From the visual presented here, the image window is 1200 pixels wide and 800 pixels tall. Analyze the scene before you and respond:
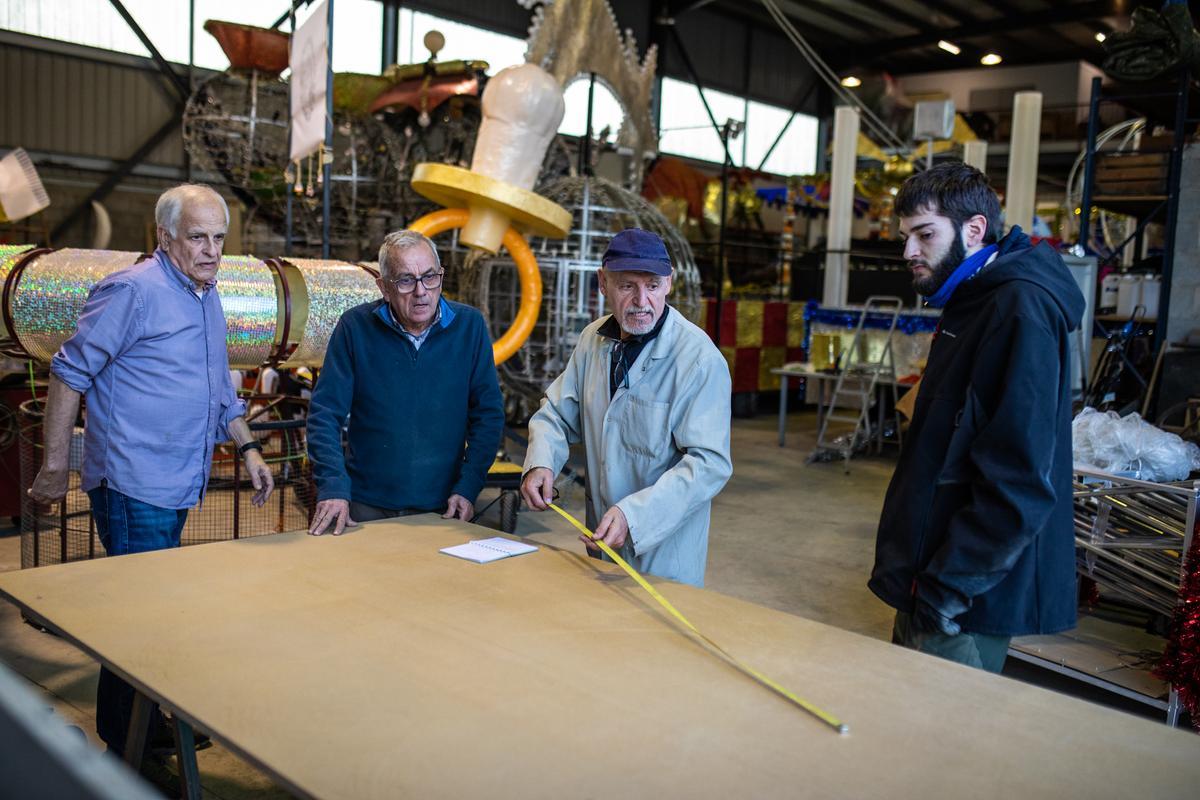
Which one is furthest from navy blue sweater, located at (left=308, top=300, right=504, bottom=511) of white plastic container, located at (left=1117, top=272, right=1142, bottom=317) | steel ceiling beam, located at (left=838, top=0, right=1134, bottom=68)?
steel ceiling beam, located at (left=838, top=0, right=1134, bottom=68)

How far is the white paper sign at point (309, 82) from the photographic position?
4121 mm

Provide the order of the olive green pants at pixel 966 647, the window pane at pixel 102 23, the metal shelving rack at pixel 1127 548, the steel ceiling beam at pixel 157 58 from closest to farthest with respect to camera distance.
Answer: the olive green pants at pixel 966 647
the metal shelving rack at pixel 1127 548
the window pane at pixel 102 23
the steel ceiling beam at pixel 157 58

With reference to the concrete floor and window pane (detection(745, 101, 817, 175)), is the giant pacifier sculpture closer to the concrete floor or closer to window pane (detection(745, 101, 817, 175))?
the concrete floor

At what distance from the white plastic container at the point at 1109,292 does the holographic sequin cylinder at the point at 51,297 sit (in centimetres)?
678

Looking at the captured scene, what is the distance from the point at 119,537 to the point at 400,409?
0.78 metres

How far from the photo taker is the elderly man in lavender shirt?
240 centimetres

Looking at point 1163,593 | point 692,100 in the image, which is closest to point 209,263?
point 1163,593

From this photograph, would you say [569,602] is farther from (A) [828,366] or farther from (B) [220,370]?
(A) [828,366]

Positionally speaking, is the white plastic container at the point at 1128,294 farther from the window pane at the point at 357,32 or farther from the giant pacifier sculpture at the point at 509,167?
the window pane at the point at 357,32

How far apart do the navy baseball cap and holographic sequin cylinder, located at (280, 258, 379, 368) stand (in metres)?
2.00

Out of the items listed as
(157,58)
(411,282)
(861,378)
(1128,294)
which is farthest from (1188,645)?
(157,58)

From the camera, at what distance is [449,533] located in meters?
2.49

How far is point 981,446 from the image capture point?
1.83 metres

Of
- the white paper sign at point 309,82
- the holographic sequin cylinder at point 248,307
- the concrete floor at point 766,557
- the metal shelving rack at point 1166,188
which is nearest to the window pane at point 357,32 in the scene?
the concrete floor at point 766,557
